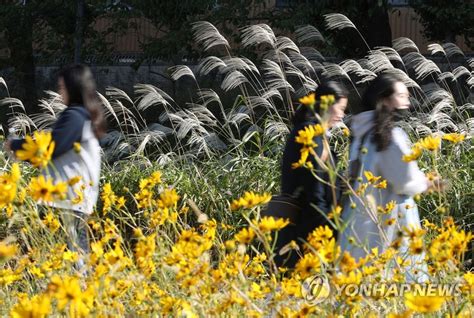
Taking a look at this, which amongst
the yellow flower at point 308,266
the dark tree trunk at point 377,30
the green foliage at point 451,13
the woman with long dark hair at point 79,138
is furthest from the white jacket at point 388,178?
the dark tree trunk at point 377,30

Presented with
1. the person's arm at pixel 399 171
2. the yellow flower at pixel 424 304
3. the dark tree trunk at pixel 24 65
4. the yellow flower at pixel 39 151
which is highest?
the yellow flower at pixel 39 151

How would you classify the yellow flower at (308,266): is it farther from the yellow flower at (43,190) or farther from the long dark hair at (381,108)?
the long dark hair at (381,108)

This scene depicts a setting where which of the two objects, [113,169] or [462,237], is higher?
[462,237]

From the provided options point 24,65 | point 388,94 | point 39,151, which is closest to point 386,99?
point 388,94

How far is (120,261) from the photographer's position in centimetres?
285

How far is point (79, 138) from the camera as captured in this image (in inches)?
187

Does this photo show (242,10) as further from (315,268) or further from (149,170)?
(315,268)

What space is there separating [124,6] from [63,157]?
8899 millimetres

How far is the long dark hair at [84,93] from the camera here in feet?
16.1

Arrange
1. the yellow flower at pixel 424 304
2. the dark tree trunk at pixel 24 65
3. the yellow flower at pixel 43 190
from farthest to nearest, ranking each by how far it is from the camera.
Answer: the dark tree trunk at pixel 24 65 < the yellow flower at pixel 43 190 < the yellow flower at pixel 424 304

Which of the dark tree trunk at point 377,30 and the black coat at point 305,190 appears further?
the dark tree trunk at point 377,30

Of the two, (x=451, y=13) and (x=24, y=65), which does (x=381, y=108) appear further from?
(x=24, y=65)

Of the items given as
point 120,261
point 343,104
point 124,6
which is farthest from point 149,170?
point 124,6

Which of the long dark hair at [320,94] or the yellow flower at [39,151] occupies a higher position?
the yellow flower at [39,151]
